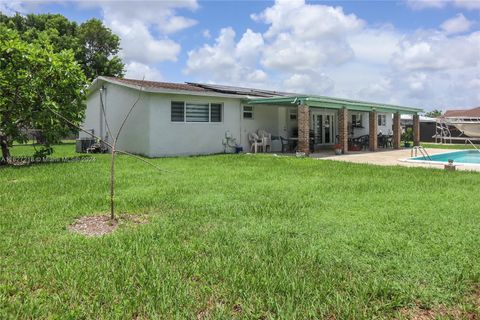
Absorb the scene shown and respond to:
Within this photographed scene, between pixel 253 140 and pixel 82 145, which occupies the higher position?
pixel 253 140

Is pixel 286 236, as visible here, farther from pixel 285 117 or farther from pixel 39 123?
pixel 285 117

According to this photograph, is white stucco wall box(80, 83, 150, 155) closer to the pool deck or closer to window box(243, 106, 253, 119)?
window box(243, 106, 253, 119)

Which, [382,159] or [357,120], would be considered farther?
[357,120]

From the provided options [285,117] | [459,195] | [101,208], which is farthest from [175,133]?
[459,195]

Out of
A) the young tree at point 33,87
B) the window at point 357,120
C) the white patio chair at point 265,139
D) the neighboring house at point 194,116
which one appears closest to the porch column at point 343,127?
the neighboring house at point 194,116

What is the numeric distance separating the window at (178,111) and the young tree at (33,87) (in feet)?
14.6

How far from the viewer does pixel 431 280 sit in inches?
138

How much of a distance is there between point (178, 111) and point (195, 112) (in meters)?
0.91

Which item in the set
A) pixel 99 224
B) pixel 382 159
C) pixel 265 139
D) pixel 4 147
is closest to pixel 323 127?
pixel 265 139

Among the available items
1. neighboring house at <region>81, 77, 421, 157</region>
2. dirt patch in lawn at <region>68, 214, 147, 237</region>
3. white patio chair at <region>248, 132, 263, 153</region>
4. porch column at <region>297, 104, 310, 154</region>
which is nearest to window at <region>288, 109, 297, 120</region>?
neighboring house at <region>81, 77, 421, 157</region>

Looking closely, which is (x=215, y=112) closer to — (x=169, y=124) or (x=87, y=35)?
(x=169, y=124)

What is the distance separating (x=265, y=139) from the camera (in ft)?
66.6

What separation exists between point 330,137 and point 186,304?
913 inches

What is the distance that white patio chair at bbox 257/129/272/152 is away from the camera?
66.5 feet
